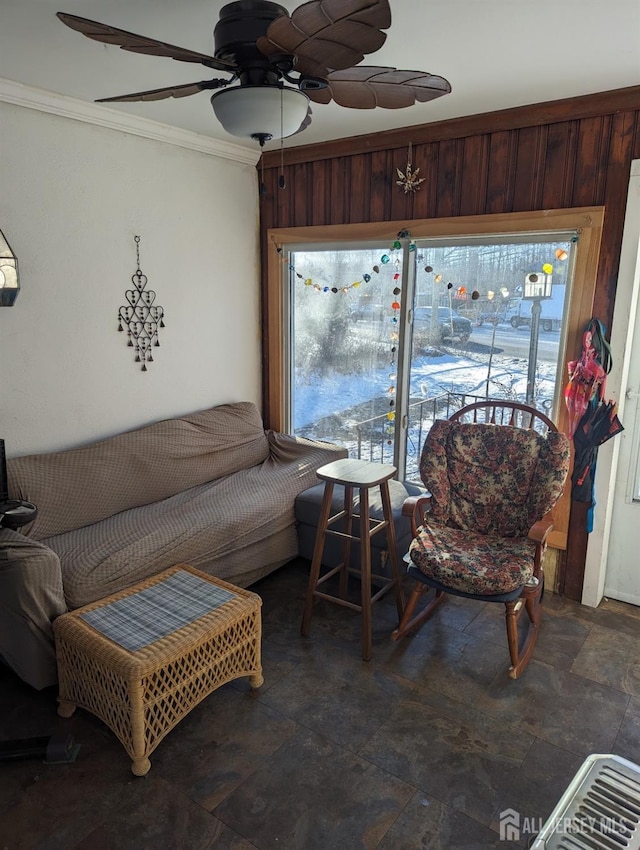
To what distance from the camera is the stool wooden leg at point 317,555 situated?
268 cm

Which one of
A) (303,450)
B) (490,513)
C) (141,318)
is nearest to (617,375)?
(490,513)

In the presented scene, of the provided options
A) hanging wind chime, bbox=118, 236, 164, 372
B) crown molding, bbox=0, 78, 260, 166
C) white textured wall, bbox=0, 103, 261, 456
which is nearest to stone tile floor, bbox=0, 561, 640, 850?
white textured wall, bbox=0, 103, 261, 456

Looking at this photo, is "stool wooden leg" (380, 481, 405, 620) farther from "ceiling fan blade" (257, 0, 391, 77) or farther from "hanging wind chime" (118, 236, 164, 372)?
"ceiling fan blade" (257, 0, 391, 77)

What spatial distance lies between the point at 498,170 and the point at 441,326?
0.84 metres

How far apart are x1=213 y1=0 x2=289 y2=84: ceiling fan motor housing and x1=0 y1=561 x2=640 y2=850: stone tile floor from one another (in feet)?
7.01

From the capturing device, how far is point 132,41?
4.83ft

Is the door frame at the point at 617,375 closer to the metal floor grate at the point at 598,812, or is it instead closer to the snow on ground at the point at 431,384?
the snow on ground at the point at 431,384

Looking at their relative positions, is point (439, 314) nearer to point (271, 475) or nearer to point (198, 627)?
point (271, 475)

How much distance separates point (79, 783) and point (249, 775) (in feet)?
1.82

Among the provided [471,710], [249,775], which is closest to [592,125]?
[471,710]

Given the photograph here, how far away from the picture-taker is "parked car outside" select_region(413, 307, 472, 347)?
3291 millimetres

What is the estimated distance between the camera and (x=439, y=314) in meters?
3.37

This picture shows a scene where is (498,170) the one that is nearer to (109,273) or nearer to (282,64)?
(282,64)

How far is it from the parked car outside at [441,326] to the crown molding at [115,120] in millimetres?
1502
